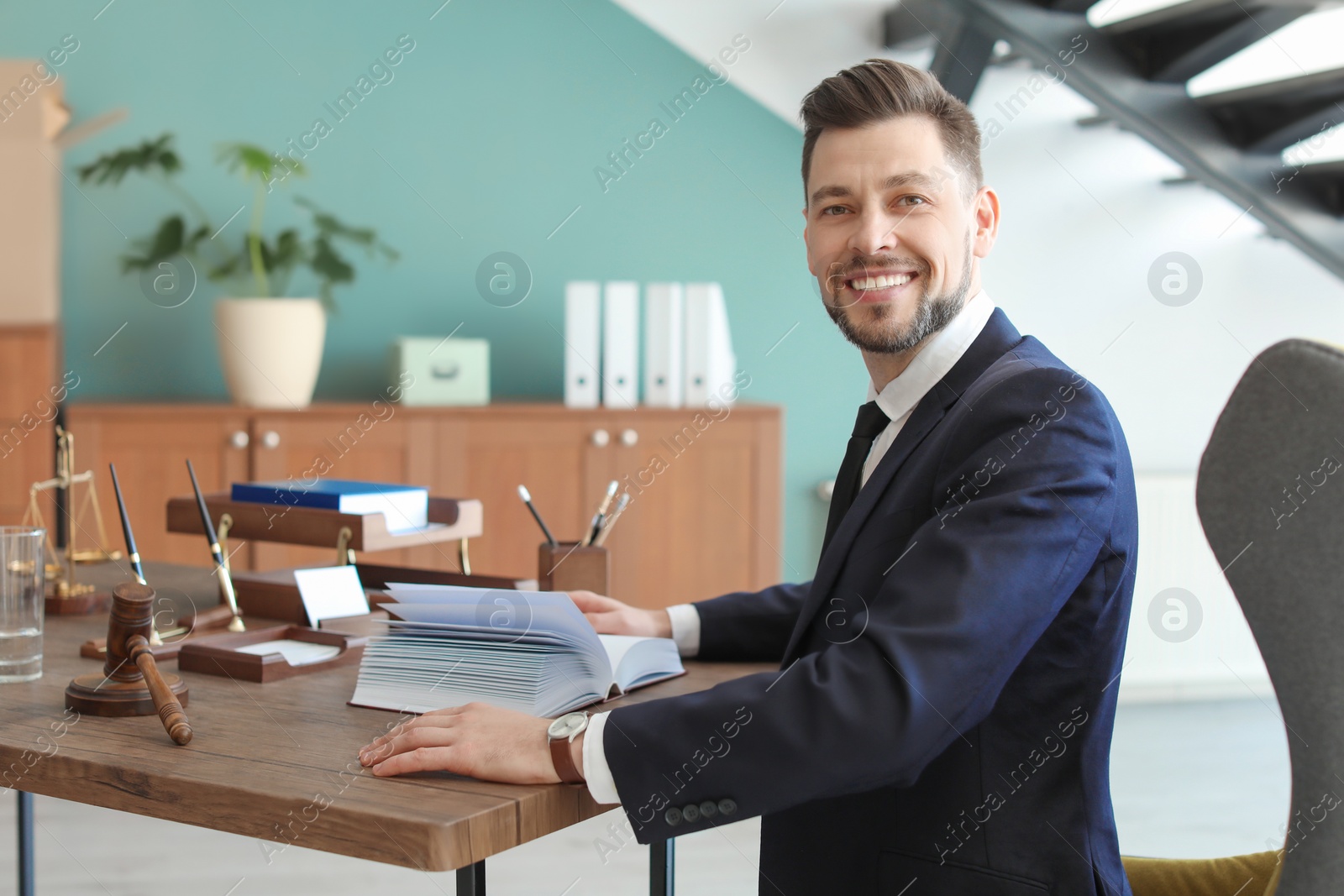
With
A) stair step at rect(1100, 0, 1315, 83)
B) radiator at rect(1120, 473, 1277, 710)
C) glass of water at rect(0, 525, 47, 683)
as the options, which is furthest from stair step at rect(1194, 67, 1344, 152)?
glass of water at rect(0, 525, 47, 683)

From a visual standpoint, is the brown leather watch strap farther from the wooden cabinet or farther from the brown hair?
the wooden cabinet

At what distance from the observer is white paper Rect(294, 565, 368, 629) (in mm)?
1627

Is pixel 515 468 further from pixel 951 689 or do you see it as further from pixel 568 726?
pixel 951 689

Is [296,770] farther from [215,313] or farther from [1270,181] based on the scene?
[1270,181]

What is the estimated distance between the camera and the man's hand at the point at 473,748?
1.08 metres

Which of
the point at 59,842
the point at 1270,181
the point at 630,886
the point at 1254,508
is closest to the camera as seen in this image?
the point at 1254,508

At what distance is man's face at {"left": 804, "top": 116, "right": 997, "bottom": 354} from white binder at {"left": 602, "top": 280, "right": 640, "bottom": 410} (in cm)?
223

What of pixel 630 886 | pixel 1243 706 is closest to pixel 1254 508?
pixel 630 886

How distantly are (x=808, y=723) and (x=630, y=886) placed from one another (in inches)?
77.5

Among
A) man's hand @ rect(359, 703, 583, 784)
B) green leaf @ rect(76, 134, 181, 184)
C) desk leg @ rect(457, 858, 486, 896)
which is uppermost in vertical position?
green leaf @ rect(76, 134, 181, 184)

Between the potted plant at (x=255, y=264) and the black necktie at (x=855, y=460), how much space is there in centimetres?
243

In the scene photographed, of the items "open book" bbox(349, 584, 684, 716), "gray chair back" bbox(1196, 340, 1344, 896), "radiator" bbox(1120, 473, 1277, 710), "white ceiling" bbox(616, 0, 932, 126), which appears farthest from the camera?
"radiator" bbox(1120, 473, 1277, 710)

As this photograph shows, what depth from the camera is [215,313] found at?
11.4 ft

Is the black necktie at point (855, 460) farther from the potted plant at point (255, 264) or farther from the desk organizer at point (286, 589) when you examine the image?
the potted plant at point (255, 264)
